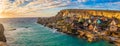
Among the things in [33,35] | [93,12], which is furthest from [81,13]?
[33,35]

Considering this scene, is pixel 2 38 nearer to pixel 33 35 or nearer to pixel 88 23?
pixel 33 35

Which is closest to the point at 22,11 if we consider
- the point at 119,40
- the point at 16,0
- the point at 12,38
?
the point at 16,0

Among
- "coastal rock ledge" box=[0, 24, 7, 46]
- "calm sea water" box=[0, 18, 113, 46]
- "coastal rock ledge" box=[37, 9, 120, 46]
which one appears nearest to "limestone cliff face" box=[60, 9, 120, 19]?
"coastal rock ledge" box=[37, 9, 120, 46]

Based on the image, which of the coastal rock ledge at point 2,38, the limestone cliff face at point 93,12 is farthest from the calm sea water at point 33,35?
the limestone cliff face at point 93,12

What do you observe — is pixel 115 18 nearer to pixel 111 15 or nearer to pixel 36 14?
pixel 111 15

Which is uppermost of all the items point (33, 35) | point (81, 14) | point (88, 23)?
point (81, 14)
